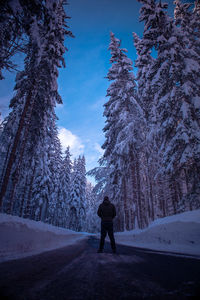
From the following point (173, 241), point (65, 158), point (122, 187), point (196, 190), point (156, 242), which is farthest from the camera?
point (65, 158)

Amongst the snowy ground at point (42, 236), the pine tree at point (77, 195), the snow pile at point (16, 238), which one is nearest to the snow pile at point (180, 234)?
the snowy ground at point (42, 236)

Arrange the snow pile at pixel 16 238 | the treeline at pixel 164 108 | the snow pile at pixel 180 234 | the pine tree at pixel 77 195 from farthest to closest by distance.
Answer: the pine tree at pixel 77 195 → the treeline at pixel 164 108 → the snow pile at pixel 180 234 → the snow pile at pixel 16 238

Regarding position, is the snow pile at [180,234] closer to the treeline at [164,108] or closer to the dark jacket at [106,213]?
the dark jacket at [106,213]

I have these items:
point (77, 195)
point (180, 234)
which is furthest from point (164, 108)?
point (77, 195)

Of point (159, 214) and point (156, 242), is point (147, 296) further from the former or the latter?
point (159, 214)

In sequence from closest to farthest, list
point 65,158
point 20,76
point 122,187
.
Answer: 1. point 20,76
2. point 122,187
3. point 65,158

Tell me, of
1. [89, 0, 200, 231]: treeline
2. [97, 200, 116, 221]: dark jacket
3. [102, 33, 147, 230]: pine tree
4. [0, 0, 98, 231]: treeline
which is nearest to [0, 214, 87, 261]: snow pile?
[97, 200, 116, 221]: dark jacket

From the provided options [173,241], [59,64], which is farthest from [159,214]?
[59,64]

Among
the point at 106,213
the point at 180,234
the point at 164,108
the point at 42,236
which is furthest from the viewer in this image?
the point at 164,108

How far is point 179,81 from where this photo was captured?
10500 mm

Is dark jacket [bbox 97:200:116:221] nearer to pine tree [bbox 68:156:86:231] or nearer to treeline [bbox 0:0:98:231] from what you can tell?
treeline [bbox 0:0:98:231]

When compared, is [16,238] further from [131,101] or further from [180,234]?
[131,101]

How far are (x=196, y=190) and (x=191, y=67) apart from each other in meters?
6.95

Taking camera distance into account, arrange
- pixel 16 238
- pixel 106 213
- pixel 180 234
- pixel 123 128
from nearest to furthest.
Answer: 1. pixel 16 238
2. pixel 180 234
3. pixel 106 213
4. pixel 123 128
